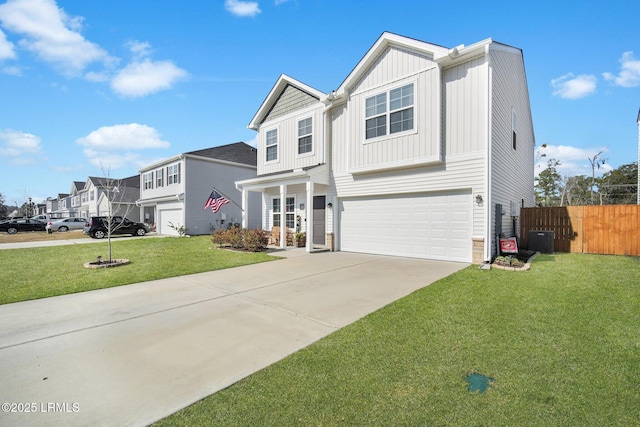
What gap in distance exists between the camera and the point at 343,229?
489 inches

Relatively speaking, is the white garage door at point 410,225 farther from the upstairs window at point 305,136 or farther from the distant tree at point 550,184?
the distant tree at point 550,184

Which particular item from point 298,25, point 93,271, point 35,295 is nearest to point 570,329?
point 35,295

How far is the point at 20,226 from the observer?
28.2 m

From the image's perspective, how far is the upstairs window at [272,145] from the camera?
15148mm

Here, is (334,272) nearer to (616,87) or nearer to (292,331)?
(292,331)

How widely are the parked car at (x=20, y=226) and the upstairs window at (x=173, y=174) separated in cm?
1801

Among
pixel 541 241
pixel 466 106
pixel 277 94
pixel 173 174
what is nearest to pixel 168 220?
pixel 173 174

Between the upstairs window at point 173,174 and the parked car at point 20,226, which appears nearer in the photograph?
the upstairs window at point 173,174

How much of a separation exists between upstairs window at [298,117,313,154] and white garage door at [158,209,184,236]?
12.0 m

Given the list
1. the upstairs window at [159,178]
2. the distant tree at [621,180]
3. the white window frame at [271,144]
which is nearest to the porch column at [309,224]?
the white window frame at [271,144]

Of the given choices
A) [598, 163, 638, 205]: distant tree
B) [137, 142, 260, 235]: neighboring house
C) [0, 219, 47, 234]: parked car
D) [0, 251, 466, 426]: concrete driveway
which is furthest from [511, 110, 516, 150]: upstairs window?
[0, 219, 47, 234]: parked car

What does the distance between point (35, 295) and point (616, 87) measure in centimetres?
2484

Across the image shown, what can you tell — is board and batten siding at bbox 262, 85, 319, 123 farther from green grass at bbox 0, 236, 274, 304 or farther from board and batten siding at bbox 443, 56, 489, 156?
green grass at bbox 0, 236, 274, 304

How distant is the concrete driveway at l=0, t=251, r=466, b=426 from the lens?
2.62 m
